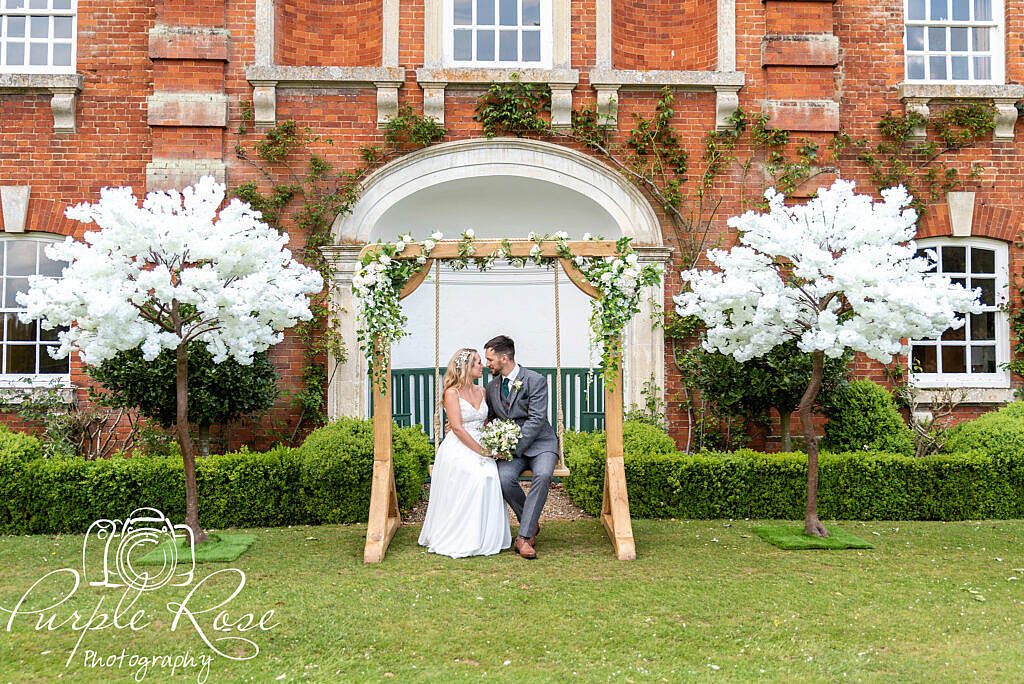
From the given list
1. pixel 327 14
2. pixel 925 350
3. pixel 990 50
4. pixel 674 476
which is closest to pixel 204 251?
pixel 674 476

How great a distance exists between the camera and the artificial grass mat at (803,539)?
22.5ft

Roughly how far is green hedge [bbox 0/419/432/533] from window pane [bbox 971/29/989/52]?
8701 mm

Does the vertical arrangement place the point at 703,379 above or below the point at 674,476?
above

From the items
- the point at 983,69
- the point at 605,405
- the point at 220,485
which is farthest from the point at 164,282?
the point at 983,69

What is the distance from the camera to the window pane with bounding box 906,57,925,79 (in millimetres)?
10453

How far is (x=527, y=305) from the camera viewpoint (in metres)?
11.8

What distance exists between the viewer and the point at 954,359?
10344mm

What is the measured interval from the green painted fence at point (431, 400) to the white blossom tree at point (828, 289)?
11.7ft

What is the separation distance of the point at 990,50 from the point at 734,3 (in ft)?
11.2

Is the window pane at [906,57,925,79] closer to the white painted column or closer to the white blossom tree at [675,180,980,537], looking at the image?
the white blossom tree at [675,180,980,537]

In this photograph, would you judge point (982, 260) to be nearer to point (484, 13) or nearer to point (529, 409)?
point (529, 409)

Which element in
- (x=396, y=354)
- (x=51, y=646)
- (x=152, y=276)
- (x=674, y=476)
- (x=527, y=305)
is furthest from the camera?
(x=527, y=305)

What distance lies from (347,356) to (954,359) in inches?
291

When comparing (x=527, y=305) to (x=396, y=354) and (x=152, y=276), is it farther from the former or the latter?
(x=152, y=276)
